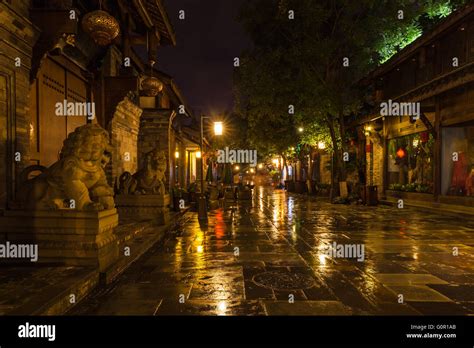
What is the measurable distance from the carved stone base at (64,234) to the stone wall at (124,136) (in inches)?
220

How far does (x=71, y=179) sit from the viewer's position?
554 cm

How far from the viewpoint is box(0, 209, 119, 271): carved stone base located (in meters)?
5.36

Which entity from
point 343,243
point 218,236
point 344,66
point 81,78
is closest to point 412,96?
point 344,66

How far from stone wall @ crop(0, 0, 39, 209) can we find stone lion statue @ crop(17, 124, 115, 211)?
951 millimetres

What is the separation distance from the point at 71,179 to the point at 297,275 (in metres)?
3.82

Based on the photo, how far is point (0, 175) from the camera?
630cm

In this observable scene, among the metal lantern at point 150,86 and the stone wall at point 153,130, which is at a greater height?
the metal lantern at point 150,86

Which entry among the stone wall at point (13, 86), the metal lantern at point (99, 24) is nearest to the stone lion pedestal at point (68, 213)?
the stone wall at point (13, 86)

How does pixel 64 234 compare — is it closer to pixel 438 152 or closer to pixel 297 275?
pixel 297 275

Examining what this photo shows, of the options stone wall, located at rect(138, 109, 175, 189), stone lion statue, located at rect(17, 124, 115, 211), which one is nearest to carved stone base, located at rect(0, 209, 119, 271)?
stone lion statue, located at rect(17, 124, 115, 211)

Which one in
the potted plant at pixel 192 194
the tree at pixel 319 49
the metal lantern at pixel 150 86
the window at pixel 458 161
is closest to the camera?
the metal lantern at pixel 150 86

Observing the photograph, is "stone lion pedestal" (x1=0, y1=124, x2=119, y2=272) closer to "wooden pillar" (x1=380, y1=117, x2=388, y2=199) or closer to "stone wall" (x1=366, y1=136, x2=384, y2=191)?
"wooden pillar" (x1=380, y1=117, x2=388, y2=199)

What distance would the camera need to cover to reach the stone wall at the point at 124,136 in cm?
1142

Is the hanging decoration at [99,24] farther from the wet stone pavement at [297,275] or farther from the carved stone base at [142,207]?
the carved stone base at [142,207]
